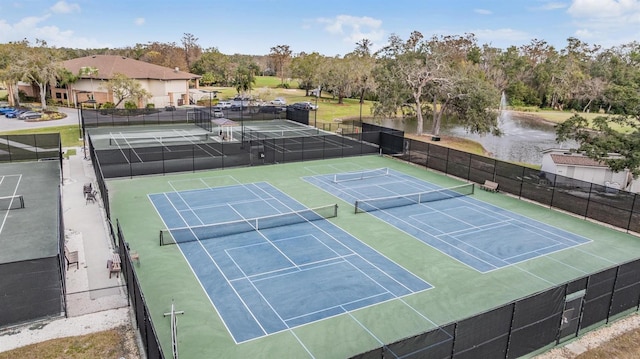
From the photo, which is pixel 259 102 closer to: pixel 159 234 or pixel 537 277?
pixel 159 234

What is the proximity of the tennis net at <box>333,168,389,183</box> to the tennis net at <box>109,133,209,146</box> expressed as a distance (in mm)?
14224

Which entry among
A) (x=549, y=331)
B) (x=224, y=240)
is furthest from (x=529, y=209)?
(x=224, y=240)

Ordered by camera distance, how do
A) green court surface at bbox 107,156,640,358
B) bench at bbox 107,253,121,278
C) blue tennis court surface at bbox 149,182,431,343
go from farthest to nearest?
bench at bbox 107,253,121,278 → blue tennis court surface at bbox 149,182,431,343 → green court surface at bbox 107,156,640,358

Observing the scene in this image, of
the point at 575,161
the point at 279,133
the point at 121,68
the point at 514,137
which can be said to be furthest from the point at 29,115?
the point at 514,137

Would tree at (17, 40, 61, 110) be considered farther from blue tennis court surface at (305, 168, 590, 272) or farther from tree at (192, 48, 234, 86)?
blue tennis court surface at (305, 168, 590, 272)

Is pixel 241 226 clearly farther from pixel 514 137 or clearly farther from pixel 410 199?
pixel 514 137

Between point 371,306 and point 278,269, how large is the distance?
11.4 feet

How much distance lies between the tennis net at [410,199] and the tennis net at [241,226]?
1767mm

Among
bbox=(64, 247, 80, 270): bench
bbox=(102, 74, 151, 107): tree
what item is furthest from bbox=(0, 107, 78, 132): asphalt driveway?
bbox=(64, 247, 80, 270): bench

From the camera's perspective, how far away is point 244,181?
2573cm

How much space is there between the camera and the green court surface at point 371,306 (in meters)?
11.1

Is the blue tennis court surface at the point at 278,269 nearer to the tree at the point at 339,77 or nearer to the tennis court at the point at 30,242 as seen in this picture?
the tennis court at the point at 30,242

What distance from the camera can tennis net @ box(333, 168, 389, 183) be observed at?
26.7 metres

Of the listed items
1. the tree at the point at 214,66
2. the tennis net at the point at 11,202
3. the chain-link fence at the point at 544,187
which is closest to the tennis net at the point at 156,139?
the tennis net at the point at 11,202
